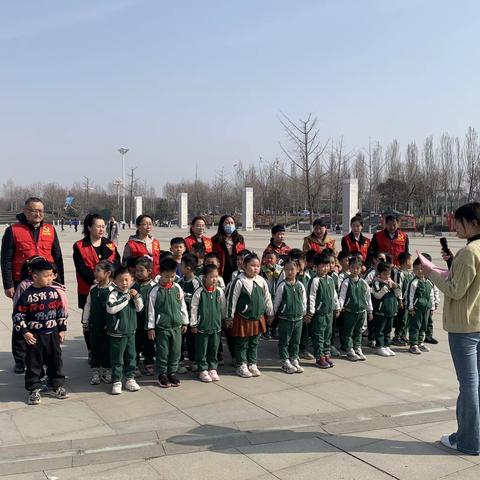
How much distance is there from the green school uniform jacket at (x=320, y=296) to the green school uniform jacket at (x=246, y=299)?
0.65 metres

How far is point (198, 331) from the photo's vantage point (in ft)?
17.5

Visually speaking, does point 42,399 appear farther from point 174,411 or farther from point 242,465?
point 242,465

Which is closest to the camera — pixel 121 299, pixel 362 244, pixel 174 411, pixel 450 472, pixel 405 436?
pixel 450 472

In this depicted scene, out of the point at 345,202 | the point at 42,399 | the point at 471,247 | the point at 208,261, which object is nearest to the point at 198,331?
the point at 208,261

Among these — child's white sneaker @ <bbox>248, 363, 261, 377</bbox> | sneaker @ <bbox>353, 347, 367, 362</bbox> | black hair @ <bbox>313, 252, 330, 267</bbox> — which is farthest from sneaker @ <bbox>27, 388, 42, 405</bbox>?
sneaker @ <bbox>353, 347, 367, 362</bbox>

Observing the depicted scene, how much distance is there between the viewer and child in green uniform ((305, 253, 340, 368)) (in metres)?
5.91

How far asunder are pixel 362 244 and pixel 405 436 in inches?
143

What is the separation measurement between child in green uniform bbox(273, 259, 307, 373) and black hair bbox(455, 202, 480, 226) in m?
2.32

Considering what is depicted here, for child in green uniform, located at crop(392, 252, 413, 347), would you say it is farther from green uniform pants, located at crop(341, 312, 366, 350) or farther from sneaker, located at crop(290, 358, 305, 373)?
sneaker, located at crop(290, 358, 305, 373)

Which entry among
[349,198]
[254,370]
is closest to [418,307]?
[254,370]

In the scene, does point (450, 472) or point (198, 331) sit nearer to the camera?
point (450, 472)

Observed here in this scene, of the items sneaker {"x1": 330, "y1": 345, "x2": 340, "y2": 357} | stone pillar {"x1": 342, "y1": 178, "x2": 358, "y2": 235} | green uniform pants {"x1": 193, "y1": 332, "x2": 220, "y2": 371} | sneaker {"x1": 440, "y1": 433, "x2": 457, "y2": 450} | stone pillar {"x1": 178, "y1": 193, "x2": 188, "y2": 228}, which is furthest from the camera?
stone pillar {"x1": 178, "y1": 193, "x2": 188, "y2": 228}

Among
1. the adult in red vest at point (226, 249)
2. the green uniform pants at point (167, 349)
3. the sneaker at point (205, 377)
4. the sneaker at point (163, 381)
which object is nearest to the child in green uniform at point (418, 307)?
the adult in red vest at point (226, 249)

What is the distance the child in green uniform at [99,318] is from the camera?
16.7 ft
